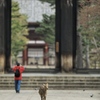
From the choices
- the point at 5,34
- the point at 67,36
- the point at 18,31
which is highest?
the point at 18,31

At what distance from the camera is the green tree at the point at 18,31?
26595mm

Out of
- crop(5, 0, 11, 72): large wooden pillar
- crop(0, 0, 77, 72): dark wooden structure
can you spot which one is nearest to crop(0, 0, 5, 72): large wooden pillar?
crop(0, 0, 77, 72): dark wooden structure

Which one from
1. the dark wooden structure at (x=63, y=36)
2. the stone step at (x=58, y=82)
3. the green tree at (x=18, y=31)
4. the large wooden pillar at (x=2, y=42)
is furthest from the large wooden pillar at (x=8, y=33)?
the stone step at (x=58, y=82)

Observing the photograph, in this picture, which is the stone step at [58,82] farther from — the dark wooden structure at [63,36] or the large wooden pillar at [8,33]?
the large wooden pillar at [8,33]

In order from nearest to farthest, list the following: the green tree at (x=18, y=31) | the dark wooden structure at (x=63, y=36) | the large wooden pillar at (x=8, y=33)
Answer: the dark wooden structure at (x=63, y=36), the large wooden pillar at (x=8, y=33), the green tree at (x=18, y=31)

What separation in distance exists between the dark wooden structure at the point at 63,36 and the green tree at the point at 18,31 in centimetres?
276

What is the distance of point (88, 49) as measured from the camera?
24.2m

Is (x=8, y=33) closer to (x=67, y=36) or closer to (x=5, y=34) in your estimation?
(x=5, y=34)

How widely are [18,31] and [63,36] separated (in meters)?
7.77

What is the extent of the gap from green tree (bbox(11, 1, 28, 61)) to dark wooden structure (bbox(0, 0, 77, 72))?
2.76 m

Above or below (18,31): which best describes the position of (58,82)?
below

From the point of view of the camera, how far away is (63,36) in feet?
74.8

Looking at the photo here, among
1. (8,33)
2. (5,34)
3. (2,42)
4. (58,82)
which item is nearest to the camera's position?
(58,82)

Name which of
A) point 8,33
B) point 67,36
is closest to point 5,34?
point 8,33
